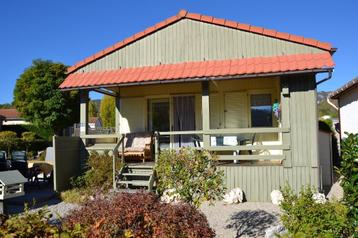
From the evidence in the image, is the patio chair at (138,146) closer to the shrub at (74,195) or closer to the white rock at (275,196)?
the shrub at (74,195)

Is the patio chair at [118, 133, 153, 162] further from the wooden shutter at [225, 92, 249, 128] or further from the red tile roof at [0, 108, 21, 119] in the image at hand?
the red tile roof at [0, 108, 21, 119]

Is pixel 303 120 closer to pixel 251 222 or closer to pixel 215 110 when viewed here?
pixel 215 110

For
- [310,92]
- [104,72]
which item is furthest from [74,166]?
[310,92]

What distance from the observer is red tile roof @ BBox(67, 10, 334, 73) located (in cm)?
1113

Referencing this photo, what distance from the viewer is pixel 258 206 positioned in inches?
387

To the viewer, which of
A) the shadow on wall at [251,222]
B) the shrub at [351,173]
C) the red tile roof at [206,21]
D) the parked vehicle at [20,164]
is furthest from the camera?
the parked vehicle at [20,164]

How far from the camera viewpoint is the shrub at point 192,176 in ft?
19.4

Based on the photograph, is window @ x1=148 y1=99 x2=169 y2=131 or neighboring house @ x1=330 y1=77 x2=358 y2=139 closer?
window @ x1=148 y1=99 x2=169 y2=131

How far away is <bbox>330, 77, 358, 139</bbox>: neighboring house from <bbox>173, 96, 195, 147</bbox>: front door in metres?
7.40

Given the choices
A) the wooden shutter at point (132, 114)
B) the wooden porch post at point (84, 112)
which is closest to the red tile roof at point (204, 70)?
the wooden porch post at point (84, 112)

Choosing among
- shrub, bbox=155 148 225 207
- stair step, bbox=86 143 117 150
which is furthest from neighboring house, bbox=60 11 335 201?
shrub, bbox=155 148 225 207

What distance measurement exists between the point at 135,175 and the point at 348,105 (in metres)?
12.3

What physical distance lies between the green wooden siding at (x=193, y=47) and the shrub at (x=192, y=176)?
21.3 ft

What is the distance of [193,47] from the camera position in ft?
40.4
